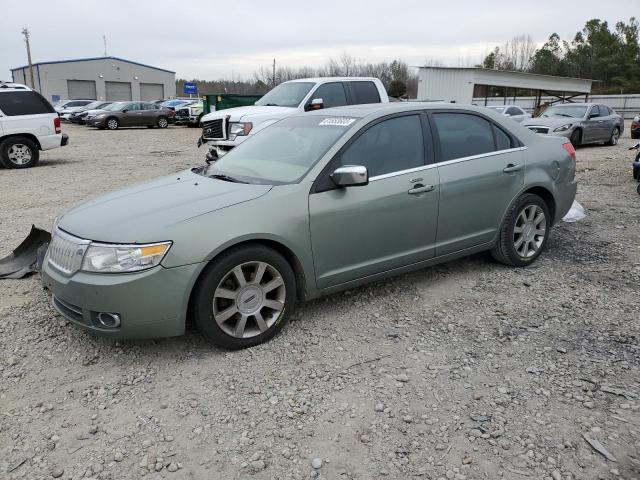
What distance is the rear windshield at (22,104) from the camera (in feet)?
40.6

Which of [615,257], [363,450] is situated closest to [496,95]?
[615,257]

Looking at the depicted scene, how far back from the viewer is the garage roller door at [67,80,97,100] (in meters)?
59.1

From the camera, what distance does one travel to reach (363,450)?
2.69 m

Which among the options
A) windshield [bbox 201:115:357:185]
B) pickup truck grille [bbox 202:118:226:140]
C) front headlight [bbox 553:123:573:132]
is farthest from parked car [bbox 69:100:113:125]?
windshield [bbox 201:115:357:185]

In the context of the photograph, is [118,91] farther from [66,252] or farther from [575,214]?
[66,252]

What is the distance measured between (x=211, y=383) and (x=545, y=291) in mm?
3032

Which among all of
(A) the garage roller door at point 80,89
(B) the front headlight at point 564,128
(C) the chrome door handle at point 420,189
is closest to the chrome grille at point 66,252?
(C) the chrome door handle at point 420,189

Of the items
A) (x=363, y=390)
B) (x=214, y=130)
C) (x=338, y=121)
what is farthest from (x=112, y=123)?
(x=363, y=390)

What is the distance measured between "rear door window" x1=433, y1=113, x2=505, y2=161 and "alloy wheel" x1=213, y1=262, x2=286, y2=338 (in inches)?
73.7

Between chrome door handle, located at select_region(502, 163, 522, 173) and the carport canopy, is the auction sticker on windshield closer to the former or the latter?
chrome door handle, located at select_region(502, 163, 522, 173)

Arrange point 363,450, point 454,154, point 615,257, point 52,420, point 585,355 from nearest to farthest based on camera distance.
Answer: point 363,450, point 52,420, point 585,355, point 454,154, point 615,257

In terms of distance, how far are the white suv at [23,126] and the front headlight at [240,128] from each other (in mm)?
5393

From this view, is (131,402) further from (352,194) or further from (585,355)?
(585,355)

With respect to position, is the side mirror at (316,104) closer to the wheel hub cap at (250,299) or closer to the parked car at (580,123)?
the wheel hub cap at (250,299)
